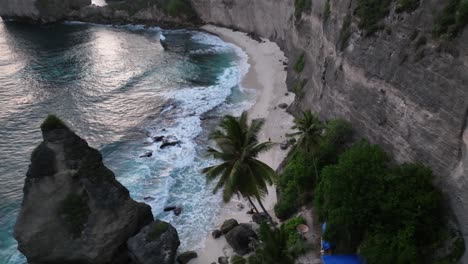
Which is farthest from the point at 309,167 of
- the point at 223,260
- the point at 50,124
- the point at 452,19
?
the point at 50,124

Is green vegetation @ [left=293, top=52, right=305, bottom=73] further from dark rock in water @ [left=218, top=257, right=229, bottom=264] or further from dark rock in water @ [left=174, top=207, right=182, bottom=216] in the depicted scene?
dark rock in water @ [left=218, top=257, right=229, bottom=264]

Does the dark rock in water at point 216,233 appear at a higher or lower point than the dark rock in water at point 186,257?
higher

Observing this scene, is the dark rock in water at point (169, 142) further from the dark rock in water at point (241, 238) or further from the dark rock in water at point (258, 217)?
the dark rock in water at point (241, 238)

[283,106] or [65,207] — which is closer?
[65,207]

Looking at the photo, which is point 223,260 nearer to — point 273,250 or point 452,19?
point 273,250

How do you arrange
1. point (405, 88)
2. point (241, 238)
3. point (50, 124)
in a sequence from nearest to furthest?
point (405, 88) → point (50, 124) → point (241, 238)

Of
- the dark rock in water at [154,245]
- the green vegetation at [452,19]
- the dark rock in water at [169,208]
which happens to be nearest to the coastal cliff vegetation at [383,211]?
the green vegetation at [452,19]
